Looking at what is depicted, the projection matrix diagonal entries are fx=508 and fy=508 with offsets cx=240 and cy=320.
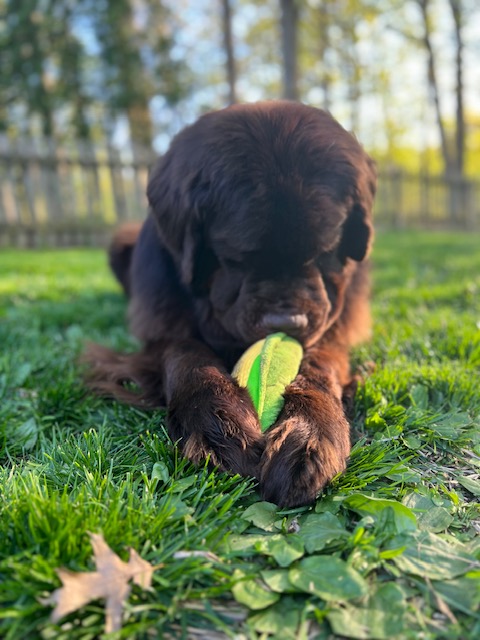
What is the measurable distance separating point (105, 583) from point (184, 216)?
5.32ft

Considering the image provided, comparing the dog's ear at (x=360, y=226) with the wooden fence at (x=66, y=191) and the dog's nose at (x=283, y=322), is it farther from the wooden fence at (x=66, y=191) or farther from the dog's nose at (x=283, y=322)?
the wooden fence at (x=66, y=191)

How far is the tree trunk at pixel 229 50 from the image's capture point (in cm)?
1222

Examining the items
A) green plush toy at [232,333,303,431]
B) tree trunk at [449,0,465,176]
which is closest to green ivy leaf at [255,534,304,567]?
green plush toy at [232,333,303,431]

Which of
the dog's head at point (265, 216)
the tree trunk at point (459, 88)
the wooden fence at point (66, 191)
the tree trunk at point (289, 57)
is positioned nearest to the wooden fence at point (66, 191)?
the wooden fence at point (66, 191)

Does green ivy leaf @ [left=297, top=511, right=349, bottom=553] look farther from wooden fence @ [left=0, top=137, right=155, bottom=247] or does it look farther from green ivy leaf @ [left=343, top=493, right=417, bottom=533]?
wooden fence @ [left=0, top=137, right=155, bottom=247]

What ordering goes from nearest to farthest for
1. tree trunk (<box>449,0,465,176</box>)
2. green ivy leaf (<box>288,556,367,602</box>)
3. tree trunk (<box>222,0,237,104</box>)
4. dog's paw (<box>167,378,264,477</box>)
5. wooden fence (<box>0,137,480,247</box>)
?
green ivy leaf (<box>288,556,367,602</box>) → dog's paw (<box>167,378,264,477</box>) → wooden fence (<box>0,137,480,247</box>) → tree trunk (<box>222,0,237,104</box>) → tree trunk (<box>449,0,465,176</box>)

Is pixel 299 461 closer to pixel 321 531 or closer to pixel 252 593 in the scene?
Result: pixel 321 531

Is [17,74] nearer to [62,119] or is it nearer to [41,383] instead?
A: [62,119]

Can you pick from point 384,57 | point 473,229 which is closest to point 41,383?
point 473,229

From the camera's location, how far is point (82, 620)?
1.05 m

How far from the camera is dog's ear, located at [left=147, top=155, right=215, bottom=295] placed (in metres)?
2.30

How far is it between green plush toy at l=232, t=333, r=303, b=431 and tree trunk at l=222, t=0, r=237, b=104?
1142 cm

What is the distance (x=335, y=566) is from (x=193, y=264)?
1491 mm

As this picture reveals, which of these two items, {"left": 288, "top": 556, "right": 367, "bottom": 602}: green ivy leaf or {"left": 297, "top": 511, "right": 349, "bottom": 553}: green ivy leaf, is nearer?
{"left": 288, "top": 556, "right": 367, "bottom": 602}: green ivy leaf
